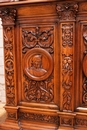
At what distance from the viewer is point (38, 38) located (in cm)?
140

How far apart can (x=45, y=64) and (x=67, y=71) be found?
7.1 inches

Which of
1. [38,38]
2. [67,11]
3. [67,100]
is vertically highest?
[67,11]

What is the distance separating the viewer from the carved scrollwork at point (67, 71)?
133cm

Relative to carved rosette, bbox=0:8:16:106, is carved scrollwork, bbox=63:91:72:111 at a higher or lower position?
lower

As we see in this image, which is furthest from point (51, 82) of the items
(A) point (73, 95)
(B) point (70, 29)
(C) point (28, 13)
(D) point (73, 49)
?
(C) point (28, 13)

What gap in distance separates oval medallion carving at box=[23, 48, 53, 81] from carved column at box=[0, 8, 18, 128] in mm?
115

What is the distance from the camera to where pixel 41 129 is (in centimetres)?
144

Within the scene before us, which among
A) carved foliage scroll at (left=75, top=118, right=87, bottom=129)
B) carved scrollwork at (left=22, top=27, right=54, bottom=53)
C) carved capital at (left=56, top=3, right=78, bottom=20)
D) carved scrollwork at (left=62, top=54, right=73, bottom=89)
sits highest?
carved capital at (left=56, top=3, right=78, bottom=20)

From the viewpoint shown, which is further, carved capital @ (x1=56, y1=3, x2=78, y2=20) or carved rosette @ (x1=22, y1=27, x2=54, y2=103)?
carved rosette @ (x1=22, y1=27, x2=54, y2=103)

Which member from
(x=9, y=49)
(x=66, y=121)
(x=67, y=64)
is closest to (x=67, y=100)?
(x=66, y=121)

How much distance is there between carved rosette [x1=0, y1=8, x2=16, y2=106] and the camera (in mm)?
1427

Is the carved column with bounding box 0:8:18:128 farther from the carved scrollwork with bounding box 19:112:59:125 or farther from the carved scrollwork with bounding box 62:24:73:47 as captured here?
the carved scrollwork with bounding box 62:24:73:47

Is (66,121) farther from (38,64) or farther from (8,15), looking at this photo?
(8,15)

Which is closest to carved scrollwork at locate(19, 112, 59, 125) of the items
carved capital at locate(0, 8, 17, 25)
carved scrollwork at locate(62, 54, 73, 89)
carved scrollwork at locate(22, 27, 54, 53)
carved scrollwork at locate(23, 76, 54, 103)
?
carved scrollwork at locate(23, 76, 54, 103)
